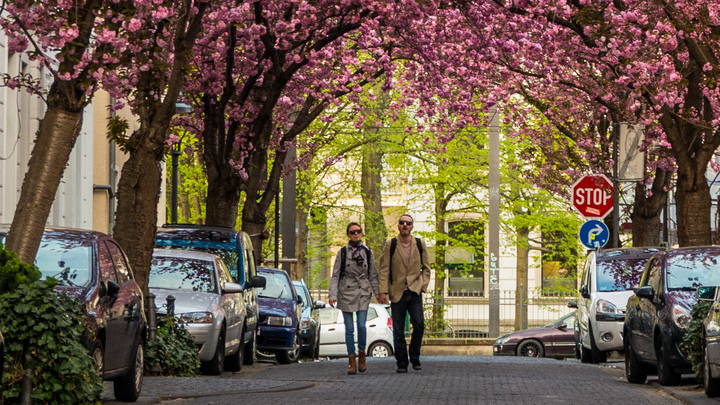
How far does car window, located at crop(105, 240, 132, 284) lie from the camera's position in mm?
12805

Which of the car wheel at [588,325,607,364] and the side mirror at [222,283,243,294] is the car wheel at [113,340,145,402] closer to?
the side mirror at [222,283,243,294]

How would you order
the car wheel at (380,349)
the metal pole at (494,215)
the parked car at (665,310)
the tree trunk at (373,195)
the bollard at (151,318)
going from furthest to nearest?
the tree trunk at (373,195)
the metal pole at (494,215)
the car wheel at (380,349)
the bollard at (151,318)
the parked car at (665,310)

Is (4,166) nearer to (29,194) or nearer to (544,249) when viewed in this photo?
(29,194)

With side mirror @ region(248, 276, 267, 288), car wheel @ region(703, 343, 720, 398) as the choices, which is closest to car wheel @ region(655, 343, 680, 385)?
car wheel @ region(703, 343, 720, 398)

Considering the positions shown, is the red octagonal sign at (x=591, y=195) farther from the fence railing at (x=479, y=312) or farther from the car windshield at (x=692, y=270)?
the fence railing at (x=479, y=312)

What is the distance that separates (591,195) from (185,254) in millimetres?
10427

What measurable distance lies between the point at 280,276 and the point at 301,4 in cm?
625

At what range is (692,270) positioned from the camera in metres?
15.8

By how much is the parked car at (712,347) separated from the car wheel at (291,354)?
12.3 metres

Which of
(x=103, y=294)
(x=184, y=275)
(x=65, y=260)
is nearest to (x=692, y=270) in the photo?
(x=184, y=275)

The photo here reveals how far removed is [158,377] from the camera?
51.7 ft

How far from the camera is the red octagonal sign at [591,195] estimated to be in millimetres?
27000

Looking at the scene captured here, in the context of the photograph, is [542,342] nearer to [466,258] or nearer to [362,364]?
[362,364]

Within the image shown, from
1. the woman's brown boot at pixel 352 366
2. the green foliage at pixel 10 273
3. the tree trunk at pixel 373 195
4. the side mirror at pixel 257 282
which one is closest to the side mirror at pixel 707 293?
the woman's brown boot at pixel 352 366
